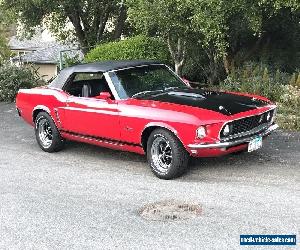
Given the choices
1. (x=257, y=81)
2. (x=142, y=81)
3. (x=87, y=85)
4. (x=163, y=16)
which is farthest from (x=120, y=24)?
(x=142, y=81)

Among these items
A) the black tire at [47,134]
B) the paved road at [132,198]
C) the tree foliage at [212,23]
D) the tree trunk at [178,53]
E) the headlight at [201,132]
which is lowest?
the paved road at [132,198]

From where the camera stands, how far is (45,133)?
8.70m

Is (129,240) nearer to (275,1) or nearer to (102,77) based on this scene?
(102,77)

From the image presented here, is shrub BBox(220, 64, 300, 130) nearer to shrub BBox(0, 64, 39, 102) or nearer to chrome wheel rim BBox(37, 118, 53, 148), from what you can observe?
chrome wheel rim BBox(37, 118, 53, 148)

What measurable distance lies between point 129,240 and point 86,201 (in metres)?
1.34

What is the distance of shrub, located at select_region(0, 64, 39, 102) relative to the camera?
15.2 meters

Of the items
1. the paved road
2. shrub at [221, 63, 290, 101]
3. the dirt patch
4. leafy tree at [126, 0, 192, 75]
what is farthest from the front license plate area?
leafy tree at [126, 0, 192, 75]

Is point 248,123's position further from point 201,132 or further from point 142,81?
point 142,81

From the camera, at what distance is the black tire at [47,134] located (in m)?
8.38

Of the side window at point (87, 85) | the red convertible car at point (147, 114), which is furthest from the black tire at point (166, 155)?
the side window at point (87, 85)

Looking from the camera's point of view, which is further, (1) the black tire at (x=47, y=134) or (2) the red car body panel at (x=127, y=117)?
(1) the black tire at (x=47, y=134)

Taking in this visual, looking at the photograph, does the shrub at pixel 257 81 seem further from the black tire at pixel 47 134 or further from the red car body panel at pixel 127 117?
the black tire at pixel 47 134

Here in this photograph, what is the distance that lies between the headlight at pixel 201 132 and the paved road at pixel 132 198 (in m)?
0.64

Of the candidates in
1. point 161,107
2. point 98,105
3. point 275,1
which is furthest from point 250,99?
point 275,1
